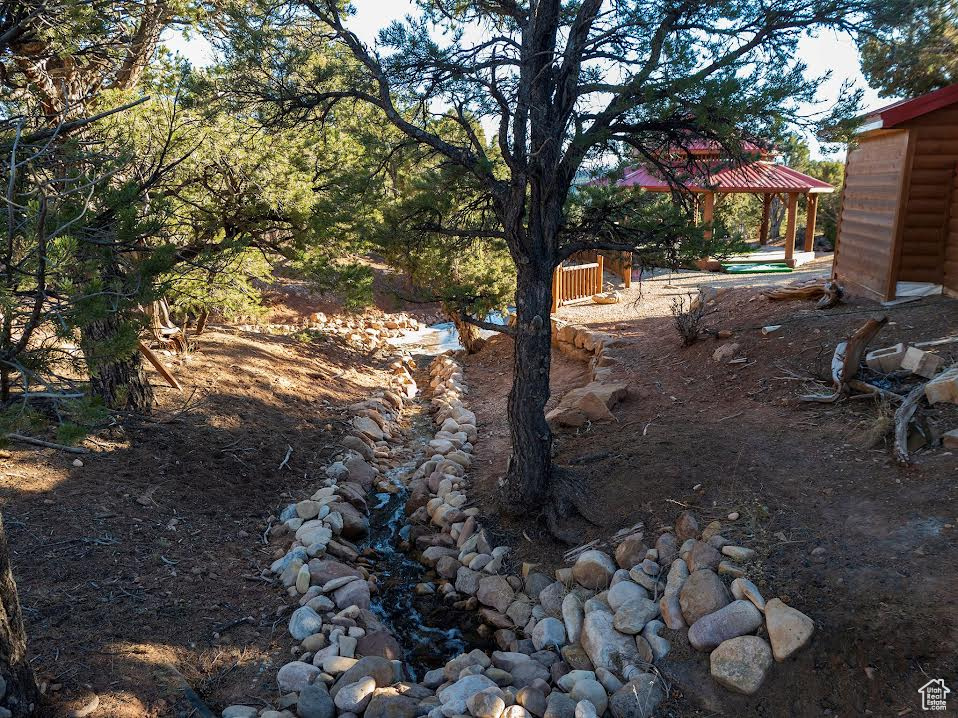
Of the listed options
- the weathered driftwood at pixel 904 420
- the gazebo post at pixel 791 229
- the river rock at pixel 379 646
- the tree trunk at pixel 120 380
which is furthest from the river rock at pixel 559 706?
the gazebo post at pixel 791 229

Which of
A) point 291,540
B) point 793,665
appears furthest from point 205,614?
point 793,665

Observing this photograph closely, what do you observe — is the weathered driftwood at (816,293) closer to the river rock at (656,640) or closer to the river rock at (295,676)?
the river rock at (656,640)

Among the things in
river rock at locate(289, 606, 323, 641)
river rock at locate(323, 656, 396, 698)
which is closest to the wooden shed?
river rock at locate(323, 656, 396, 698)

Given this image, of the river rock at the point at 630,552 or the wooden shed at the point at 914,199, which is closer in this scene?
the river rock at the point at 630,552

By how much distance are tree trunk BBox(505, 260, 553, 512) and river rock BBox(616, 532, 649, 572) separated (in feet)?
2.89

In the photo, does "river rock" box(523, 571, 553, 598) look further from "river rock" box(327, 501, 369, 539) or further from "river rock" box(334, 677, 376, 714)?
"river rock" box(327, 501, 369, 539)

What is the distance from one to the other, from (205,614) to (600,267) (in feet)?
34.6

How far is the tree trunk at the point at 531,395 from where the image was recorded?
5188 millimetres

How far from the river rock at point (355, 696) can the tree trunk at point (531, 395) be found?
2140 mm

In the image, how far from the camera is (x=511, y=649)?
177 inches

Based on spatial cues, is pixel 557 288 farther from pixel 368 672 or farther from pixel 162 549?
pixel 368 672

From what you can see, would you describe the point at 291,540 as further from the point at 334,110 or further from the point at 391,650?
the point at 334,110

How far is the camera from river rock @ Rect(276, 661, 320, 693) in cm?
380

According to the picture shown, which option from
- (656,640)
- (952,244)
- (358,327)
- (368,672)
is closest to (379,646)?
(368,672)
